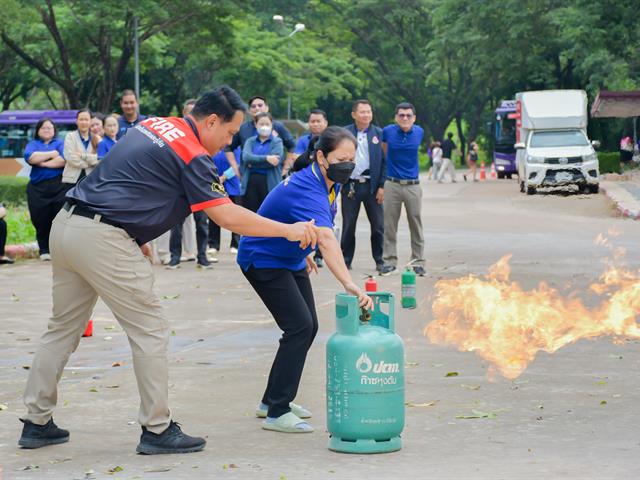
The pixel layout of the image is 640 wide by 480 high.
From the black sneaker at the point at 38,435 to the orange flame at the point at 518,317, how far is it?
315 cm

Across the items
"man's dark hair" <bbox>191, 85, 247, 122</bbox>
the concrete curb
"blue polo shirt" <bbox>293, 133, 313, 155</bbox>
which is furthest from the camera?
the concrete curb

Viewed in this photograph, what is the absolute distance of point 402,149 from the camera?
14.8 m

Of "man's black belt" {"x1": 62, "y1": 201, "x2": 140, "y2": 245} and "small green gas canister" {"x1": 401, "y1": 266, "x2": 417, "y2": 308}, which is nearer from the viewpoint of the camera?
"man's black belt" {"x1": 62, "y1": 201, "x2": 140, "y2": 245}

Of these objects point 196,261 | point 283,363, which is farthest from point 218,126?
point 196,261

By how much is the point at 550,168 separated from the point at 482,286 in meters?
21.1

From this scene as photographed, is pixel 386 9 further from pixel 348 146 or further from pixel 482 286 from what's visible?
pixel 348 146

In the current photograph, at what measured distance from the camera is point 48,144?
54.6 ft

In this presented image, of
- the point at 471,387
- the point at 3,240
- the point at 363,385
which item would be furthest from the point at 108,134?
the point at 363,385

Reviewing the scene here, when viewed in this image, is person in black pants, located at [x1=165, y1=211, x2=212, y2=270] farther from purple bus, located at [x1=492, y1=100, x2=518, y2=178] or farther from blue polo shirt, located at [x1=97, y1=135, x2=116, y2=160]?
purple bus, located at [x1=492, y1=100, x2=518, y2=178]

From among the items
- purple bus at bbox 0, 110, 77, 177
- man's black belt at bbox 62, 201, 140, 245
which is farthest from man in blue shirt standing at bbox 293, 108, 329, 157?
purple bus at bbox 0, 110, 77, 177

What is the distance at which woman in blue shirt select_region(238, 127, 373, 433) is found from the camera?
6.88 meters

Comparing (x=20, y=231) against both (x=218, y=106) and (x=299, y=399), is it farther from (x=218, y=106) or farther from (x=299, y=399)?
(x=218, y=106)

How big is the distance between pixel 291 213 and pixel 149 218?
2.93 ft

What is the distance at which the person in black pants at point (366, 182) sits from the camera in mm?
14883
